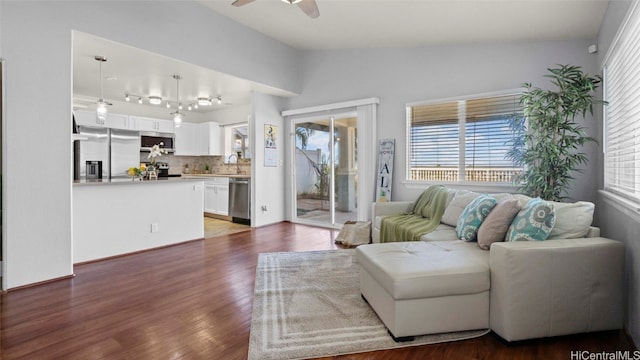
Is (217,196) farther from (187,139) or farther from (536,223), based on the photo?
(536,223)

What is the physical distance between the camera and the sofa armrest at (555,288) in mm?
1900

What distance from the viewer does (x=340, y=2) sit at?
375cm

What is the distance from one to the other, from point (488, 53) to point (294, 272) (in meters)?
3.65

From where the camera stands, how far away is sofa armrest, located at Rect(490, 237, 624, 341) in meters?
1.90

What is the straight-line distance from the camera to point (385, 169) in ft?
16.5

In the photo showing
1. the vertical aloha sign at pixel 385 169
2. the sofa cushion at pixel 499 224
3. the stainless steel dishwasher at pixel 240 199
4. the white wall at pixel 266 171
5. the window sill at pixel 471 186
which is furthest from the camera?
the stainless steel dishwasher at pixel 240 199

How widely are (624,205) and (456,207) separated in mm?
1398

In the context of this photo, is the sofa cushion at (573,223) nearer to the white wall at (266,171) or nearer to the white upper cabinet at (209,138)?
the white wall at (266,171)

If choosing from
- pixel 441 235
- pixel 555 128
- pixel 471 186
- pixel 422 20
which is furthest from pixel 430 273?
pixel 422 20

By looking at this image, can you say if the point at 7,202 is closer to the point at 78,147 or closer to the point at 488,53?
the point at 78,147

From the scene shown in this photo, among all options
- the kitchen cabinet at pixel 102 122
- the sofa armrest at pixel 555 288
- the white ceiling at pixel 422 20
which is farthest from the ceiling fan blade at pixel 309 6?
the kitchen cabinet at pixel 102 122

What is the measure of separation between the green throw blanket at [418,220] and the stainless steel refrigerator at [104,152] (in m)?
5.66

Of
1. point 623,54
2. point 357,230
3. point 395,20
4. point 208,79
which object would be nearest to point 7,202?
point 208,79

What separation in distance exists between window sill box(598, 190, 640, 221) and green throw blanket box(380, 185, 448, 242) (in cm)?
144
